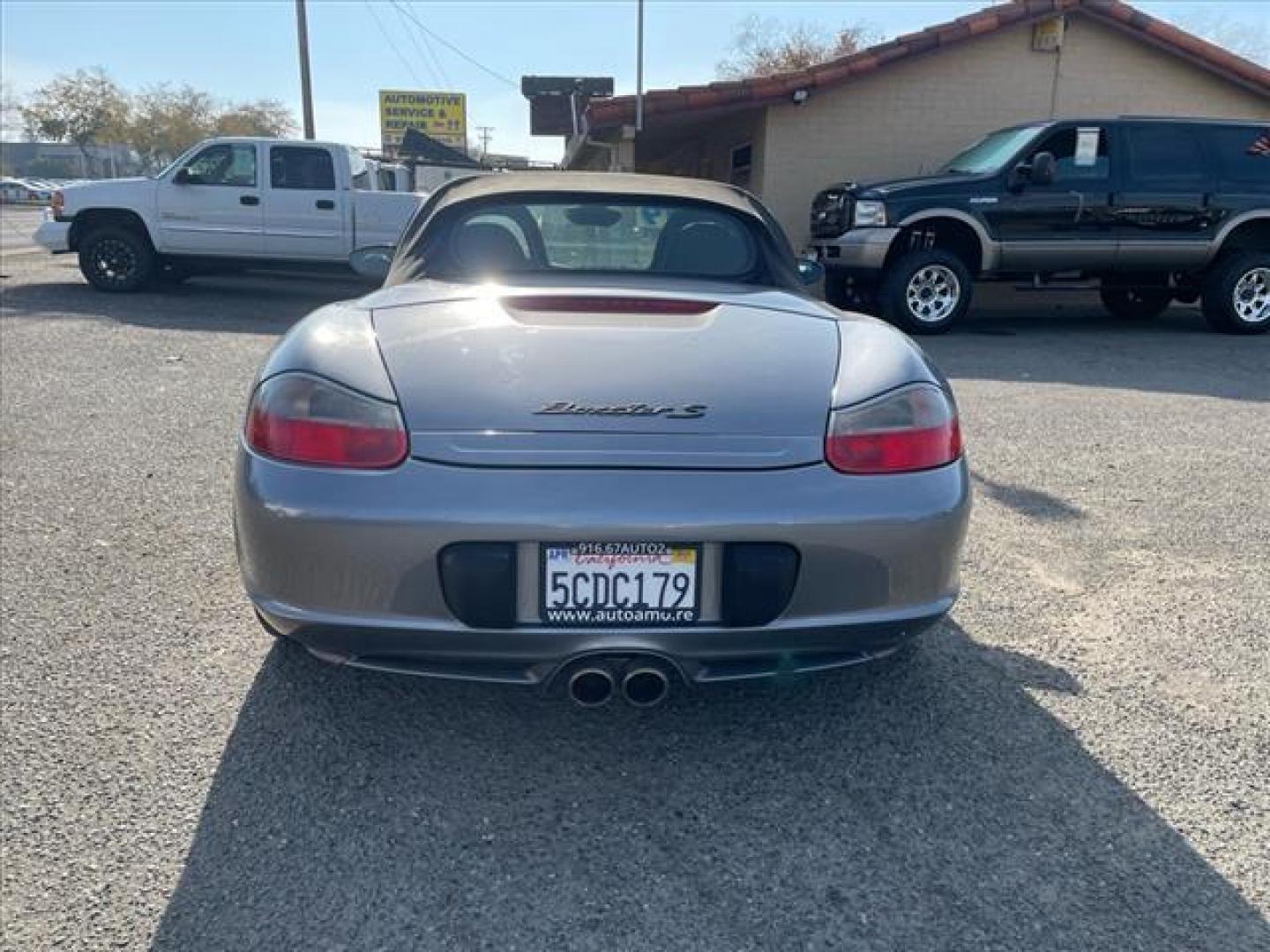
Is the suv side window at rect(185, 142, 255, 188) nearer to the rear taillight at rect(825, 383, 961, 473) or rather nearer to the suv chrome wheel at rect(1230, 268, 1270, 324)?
the suv chrome wheel at rect(1230, 268, 1270, 324)

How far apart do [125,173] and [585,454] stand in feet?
232

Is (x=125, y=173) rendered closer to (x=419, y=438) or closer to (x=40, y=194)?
(x=40, y=194)

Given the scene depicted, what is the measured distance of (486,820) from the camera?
7.11 ft

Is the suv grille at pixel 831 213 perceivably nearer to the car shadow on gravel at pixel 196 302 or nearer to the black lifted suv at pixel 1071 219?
the black lifted suv at pixel 1071 219

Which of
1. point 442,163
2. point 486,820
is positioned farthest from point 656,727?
point 442,163

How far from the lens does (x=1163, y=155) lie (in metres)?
10.0

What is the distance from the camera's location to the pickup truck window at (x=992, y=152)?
391 inches

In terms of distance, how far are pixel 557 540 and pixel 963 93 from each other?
12.6 m

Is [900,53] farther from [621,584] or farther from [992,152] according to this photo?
[621,584]

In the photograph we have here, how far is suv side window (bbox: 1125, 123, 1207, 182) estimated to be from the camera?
32.7ft

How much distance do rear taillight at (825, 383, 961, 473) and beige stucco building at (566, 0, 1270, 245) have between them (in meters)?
10.6

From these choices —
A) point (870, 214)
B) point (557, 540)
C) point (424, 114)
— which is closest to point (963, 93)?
point (870, 214)

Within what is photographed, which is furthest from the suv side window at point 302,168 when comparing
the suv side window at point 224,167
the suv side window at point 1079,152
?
the suv side window at point 1079,152

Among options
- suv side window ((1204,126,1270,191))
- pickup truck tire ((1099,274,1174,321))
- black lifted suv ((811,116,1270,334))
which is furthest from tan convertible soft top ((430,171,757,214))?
pickup truck tire ((1099,274,1174,321))
